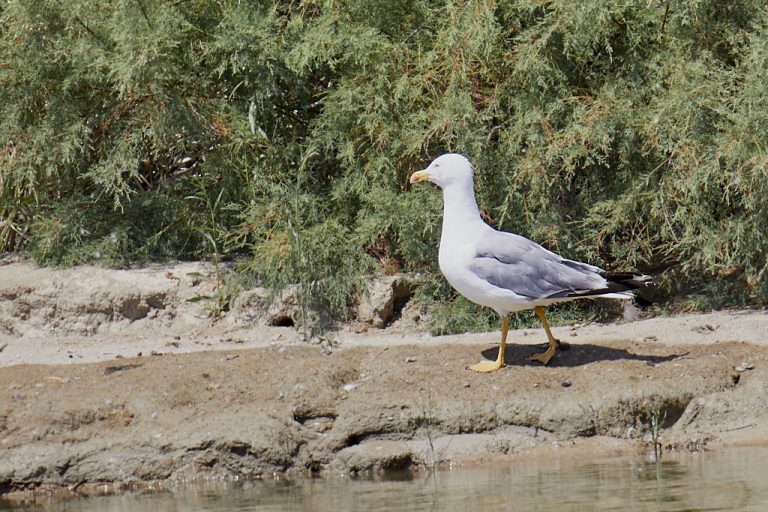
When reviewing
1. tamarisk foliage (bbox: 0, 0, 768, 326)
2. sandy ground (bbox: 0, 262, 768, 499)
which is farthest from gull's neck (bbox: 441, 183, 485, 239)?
tamarisk foliage (bbox: 0, 0, 768, 326)

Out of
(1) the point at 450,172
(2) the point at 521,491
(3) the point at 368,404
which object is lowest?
(2) the point at 521,491

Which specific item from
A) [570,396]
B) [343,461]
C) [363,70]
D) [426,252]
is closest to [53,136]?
[363,70]

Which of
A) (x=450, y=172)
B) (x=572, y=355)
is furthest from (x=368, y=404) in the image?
(x=450, y=172)

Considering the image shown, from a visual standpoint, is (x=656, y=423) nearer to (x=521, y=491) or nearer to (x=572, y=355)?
(x=572, y=355)

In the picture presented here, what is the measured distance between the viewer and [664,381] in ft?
22.1

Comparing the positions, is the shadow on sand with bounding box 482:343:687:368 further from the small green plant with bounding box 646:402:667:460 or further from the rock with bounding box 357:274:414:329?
the rock with bounding box 357:274:414:329

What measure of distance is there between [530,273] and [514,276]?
0.10 metres

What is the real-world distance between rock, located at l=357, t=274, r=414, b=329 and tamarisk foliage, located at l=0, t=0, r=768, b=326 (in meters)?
0.14

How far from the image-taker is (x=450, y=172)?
24.2ft

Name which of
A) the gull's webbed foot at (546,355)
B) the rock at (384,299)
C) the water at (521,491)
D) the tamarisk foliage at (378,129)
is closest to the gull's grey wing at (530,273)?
the gull's webbed foot at (546,355)

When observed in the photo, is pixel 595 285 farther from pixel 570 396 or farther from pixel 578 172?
pixel 578 172

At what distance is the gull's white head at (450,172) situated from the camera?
7.39m

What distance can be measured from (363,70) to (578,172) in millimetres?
1779

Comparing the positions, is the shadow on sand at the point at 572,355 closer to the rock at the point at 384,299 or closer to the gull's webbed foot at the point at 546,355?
the gull's webbed foot at the point at 546,355
